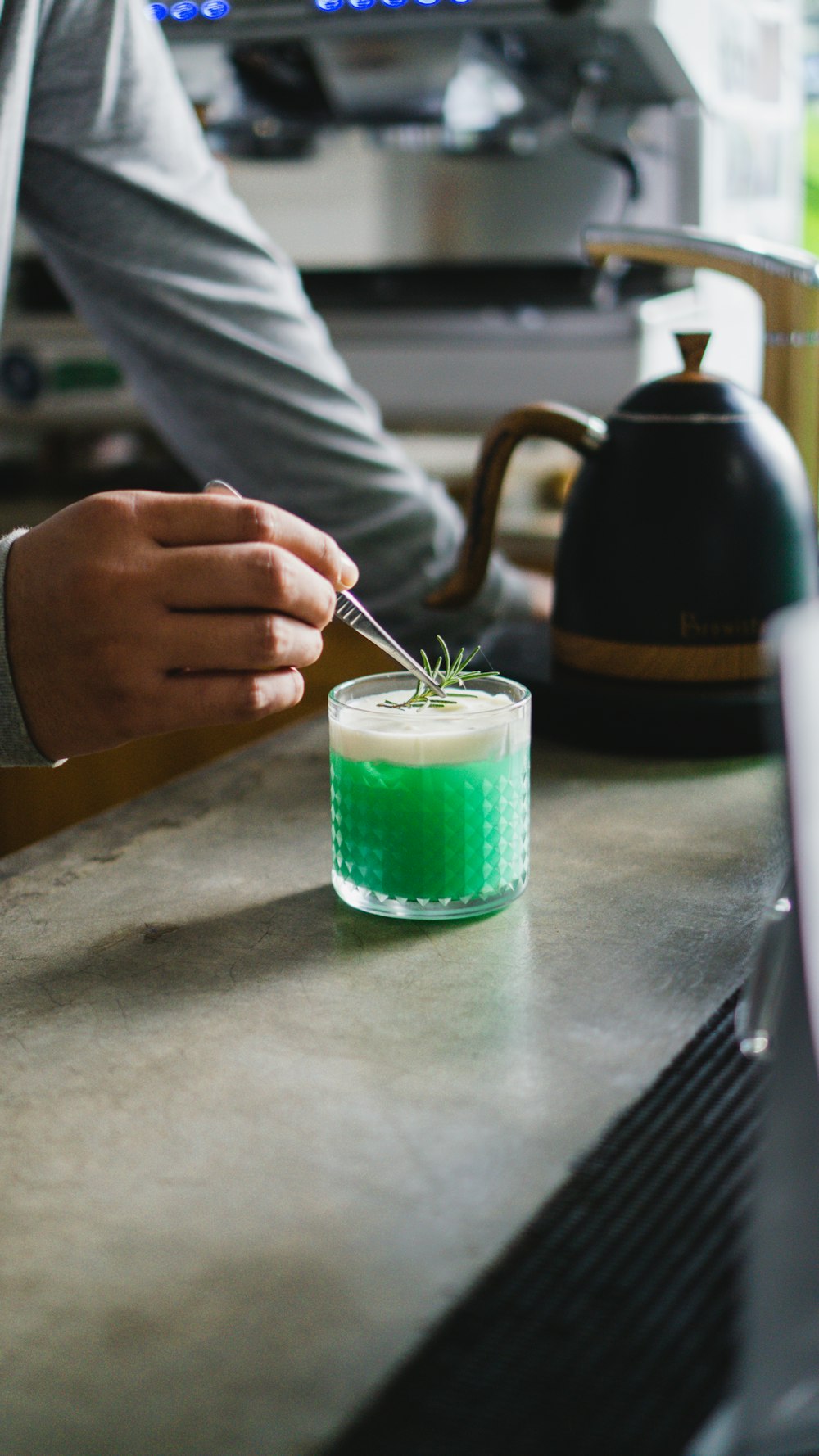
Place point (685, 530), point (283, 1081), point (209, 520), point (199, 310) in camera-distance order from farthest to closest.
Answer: point (199, 310) → point (685, 530) → point (209, 520) → point (283, 1081)

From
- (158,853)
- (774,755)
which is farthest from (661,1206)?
(158,853)

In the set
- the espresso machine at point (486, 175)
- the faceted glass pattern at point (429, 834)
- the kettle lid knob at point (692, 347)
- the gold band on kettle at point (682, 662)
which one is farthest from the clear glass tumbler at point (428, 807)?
the espresso machine at point (486, 175)

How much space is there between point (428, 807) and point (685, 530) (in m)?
0.34

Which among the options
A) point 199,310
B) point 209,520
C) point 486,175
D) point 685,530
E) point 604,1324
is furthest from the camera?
point 486,175

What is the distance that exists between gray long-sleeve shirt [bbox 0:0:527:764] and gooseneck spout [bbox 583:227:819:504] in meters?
0.30

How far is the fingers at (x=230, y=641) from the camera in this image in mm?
649

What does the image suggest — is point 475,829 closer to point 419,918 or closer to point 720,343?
point 419,918

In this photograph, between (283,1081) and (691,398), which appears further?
(691,398)

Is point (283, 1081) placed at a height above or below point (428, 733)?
below

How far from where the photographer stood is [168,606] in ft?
2.12

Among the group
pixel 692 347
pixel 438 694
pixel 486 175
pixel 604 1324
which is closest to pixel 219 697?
pixel 438 694

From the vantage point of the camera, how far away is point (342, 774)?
0.71 meters

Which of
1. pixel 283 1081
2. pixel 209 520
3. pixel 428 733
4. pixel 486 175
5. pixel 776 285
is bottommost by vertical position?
pixel 283 1081

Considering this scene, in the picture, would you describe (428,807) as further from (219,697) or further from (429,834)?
(219,697)
